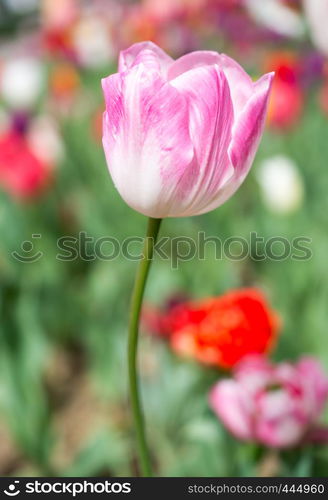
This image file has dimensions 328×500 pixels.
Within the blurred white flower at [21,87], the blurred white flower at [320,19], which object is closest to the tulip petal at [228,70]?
the blurred white flower at [320,19]

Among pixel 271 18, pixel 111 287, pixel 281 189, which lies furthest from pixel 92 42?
pixel 111 287

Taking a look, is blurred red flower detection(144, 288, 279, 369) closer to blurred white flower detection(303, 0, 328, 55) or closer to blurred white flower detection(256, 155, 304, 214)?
blurred white flower detection(303, 0, 328, 55)

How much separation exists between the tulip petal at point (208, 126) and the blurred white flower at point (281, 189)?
1192mm

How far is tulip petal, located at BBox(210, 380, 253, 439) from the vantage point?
70cm

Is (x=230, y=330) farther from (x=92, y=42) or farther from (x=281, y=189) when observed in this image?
(x=92, y=42)

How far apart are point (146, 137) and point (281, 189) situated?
1.23m

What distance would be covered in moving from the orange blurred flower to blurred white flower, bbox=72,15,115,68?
9.20 feet

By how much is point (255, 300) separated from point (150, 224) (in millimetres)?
440

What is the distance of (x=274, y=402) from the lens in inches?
27.1

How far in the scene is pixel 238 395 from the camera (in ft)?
2.31

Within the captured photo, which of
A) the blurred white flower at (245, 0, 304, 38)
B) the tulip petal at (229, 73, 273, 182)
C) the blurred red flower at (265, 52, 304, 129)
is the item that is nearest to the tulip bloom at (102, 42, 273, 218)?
the tulip petal at (229, 73, 273, 182)

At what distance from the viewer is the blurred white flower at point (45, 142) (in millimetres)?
1787
